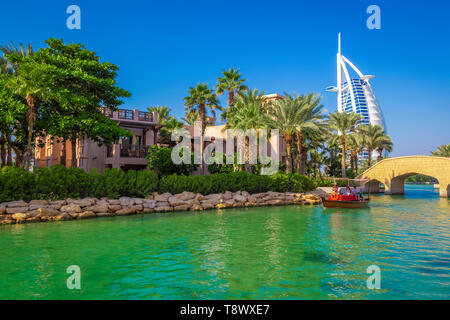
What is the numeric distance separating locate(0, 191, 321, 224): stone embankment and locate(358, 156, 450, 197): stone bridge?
2185cm

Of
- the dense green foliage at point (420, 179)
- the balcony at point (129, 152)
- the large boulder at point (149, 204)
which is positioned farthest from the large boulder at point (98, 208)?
the dense green foliage at point (420, 179)

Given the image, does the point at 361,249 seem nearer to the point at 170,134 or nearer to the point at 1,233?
the point at 1,233

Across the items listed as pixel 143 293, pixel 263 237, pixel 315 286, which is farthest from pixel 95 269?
pixel 263 237

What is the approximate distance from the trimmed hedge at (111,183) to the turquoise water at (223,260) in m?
3.50

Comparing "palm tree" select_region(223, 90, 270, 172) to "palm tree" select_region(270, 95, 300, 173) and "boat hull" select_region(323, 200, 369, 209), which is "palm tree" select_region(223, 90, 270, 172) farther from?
"boat hull" select_region(323, 200, 369, 209)

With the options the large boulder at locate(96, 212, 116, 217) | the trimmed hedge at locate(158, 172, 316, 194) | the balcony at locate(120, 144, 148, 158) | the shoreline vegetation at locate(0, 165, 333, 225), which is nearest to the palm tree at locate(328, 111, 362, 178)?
the trimmed hedge at locate(158, 172, 316, 194)

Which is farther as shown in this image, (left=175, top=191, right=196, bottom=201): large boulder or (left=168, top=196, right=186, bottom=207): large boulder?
(left=175, top=191, right=196, bottom=201): large boulder

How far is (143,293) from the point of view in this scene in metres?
7.68

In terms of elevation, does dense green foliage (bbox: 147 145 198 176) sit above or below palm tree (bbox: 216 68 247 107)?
below

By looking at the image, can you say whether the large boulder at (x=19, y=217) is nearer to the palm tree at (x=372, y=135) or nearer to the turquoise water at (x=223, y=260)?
the turquoise water at (x=223, y=260)

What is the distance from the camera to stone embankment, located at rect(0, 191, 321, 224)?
18.9m

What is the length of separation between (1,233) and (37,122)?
10304mm
